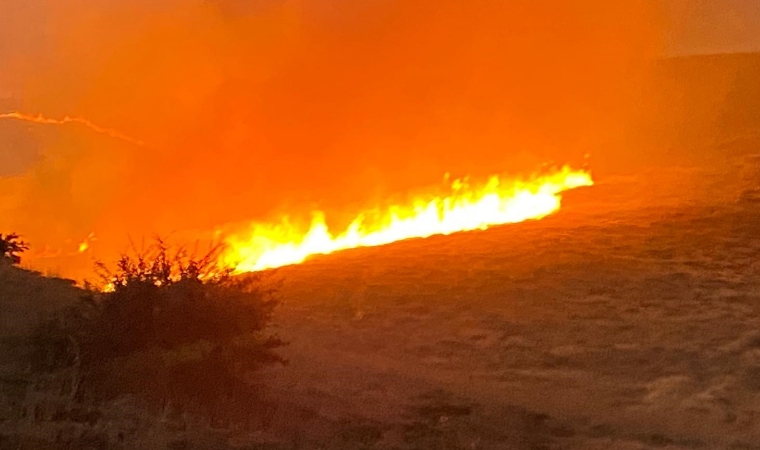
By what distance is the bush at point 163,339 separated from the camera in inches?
311

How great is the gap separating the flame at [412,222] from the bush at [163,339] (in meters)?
9.14

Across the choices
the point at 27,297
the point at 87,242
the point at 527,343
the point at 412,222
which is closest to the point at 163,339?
the point at 27,297

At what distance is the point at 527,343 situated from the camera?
11227 millimetres

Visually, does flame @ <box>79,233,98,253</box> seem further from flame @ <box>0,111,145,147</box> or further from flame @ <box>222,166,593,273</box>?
flame @ <box>222,166,593,273</box>

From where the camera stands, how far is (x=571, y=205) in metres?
21.6

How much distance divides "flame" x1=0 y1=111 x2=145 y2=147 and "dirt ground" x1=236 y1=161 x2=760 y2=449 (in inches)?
681

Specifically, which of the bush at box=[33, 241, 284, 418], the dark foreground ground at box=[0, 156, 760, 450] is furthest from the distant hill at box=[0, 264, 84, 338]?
the dark foreground ground at box=[0, 156, 760, 450]

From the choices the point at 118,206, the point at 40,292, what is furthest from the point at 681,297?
the point at 118,206

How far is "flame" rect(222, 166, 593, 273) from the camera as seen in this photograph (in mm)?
19984

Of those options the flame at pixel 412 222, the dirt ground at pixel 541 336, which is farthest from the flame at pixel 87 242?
the dirt ground at pixel 541 336

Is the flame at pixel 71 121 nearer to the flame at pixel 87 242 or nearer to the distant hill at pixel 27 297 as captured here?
the flame at pixel 87 242

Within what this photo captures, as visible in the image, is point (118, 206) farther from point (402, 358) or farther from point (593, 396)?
point (593, 396)

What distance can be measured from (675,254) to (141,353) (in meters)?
9.79

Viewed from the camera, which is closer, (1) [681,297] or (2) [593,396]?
(2) [593,396]
